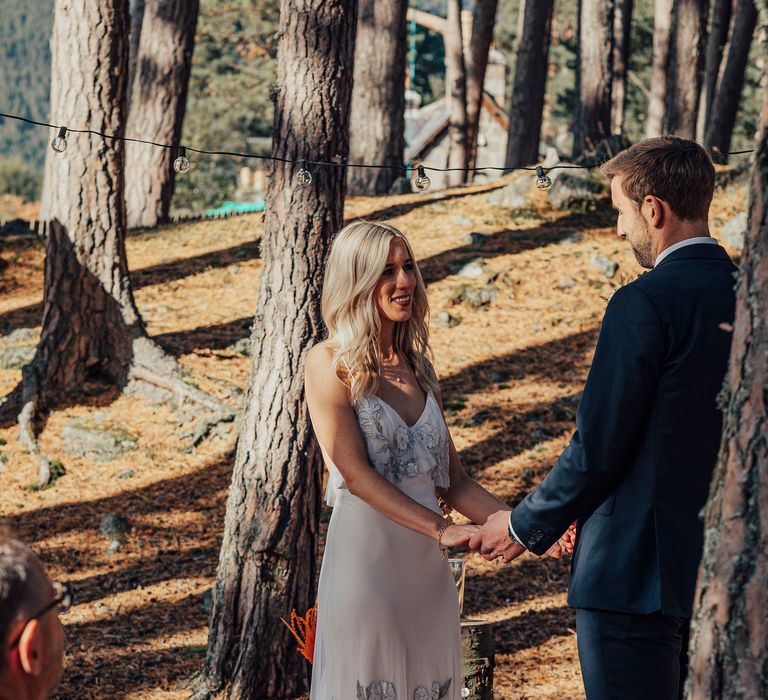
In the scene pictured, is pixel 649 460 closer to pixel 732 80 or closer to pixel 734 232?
pixel 734 232

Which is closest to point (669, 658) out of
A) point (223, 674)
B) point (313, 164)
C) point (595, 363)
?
point (595, 363)

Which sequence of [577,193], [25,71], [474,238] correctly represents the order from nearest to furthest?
1. [474,238]
2. [577,193]
3. [25,71]

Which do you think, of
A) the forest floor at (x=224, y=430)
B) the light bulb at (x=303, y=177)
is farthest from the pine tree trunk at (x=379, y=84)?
the light bulb at (x=303, y=177)

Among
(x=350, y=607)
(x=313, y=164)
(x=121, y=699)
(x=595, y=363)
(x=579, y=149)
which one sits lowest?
(x=121, y=699)

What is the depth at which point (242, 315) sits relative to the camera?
1002 cm

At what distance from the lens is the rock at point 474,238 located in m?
11.3

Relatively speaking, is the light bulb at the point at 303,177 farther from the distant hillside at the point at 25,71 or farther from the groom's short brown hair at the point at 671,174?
the distant hillside at the point at 25,71

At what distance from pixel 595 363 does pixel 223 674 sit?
300 cm

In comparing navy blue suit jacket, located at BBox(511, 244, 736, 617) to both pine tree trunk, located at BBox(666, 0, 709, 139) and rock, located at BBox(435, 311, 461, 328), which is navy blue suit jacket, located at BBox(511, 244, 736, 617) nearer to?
rock, located at BBox(435, 311, 461, 328)

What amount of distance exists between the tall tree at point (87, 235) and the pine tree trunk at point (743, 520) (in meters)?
6.49

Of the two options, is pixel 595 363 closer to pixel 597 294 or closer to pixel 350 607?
pixel 350 607

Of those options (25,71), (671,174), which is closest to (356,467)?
(671,174)

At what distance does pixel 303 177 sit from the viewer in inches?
201

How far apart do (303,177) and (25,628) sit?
12.0 ft
